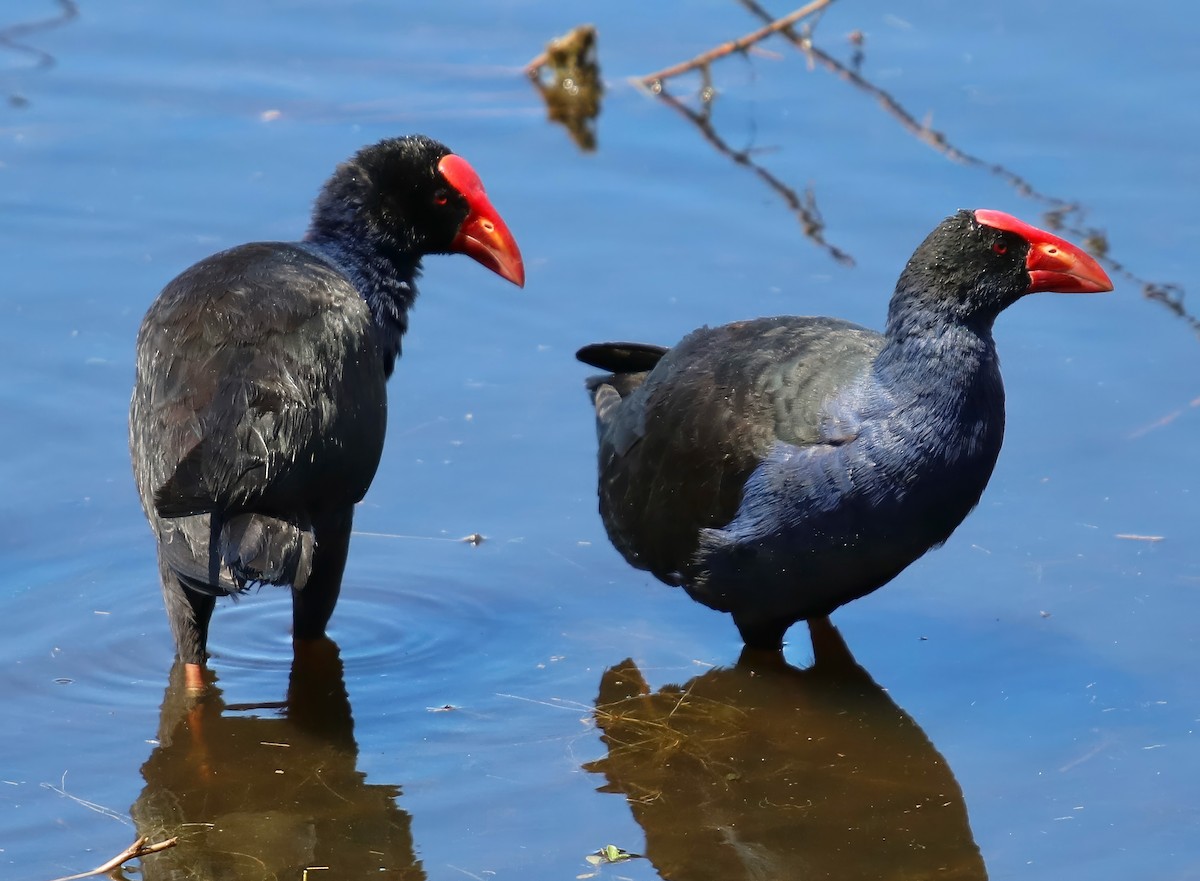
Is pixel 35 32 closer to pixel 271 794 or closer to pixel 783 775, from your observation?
pixel 271 794

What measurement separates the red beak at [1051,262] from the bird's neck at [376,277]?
5.95ft

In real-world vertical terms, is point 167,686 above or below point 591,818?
above

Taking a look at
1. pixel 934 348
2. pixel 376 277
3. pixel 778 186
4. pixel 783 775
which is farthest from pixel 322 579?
pixel 778 186

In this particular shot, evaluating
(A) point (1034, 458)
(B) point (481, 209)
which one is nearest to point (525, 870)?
(B) point (481, 209)

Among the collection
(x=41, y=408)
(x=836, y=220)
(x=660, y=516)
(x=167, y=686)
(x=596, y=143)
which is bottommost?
(x=167, y=686)

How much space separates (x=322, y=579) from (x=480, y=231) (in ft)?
4.32

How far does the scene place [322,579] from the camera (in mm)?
5691

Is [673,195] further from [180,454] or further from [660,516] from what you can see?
[180,454]

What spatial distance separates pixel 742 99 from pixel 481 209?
10.8 feet

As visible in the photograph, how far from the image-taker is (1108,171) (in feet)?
27.3

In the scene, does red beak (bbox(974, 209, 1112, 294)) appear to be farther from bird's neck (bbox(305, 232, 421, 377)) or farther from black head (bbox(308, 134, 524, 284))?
bird's neck (bbox(305, 232, 421, 377))

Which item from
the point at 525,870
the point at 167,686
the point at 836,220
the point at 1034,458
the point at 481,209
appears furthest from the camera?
the point at 836,220

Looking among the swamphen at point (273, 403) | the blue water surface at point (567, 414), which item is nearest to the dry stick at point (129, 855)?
the blue water surface at point (567, 414)

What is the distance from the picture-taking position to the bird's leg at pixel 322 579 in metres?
5.50
